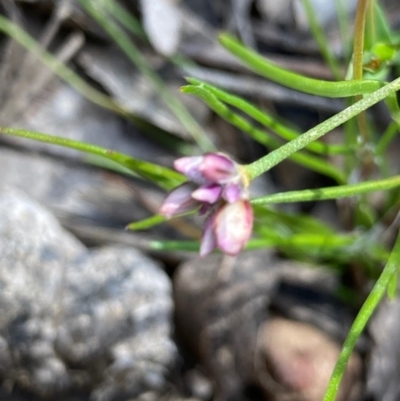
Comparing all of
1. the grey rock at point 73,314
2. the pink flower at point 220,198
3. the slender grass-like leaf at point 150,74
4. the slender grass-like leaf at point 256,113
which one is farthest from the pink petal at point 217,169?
the slender grass-like leaf at point 150,74

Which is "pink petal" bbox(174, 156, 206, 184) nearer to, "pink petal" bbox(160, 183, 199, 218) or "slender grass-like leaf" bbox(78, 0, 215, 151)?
"pink petal" bbox(160, 183, 199, 218)

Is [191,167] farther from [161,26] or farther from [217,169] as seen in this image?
[161,26]

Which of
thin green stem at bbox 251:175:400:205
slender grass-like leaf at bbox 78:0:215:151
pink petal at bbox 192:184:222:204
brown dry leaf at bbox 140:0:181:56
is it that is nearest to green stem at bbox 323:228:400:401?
thin green stem at bbox 251:175:400:205

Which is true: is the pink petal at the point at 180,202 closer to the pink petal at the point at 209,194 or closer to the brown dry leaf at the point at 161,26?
the pink petal at the point at 209,194

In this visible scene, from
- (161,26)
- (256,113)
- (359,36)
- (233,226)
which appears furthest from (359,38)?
(161,26)

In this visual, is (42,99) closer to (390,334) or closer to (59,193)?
(59,193)
